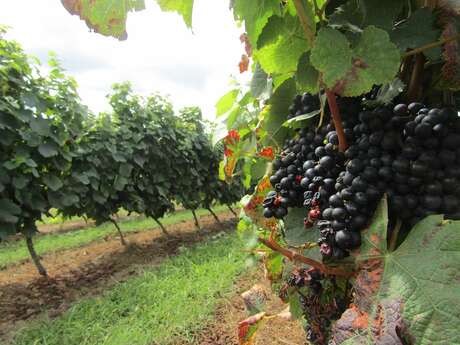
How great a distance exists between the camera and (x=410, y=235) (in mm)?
627

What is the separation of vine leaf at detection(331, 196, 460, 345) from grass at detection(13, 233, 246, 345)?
3.17 meters

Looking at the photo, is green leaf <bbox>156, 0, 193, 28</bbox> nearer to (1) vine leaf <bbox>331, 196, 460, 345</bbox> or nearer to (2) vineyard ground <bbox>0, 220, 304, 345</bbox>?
(1) vine leaf <bbox>331, 196, 460, 345</bbox>

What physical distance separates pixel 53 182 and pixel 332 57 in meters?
5.24

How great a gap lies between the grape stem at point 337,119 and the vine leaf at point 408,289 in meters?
0.15

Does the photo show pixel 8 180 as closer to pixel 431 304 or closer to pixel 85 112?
pixel 85 112

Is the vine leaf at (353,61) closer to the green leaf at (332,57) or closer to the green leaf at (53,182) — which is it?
the green leaf at (332,57)

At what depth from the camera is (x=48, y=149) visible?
4867 millimetres

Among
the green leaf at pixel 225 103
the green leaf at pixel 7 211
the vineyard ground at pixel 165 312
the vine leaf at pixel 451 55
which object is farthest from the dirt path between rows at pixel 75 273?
the vine leaf at pixel 451 55

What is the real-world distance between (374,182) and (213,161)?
9458 mm

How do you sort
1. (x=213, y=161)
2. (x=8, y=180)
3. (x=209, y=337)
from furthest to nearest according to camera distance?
1. (x=213, y=161)
2. (x=8, y=180)
3. (x=209, y=337)

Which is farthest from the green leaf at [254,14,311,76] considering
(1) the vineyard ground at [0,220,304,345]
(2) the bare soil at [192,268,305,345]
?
(1) the vineyard ground at [0,220,304,345]

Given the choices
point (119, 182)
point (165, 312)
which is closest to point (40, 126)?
point (119, 182)

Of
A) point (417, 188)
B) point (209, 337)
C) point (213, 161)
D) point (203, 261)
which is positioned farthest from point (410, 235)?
point (213, 161)

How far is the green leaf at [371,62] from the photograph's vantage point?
0.60 metres
